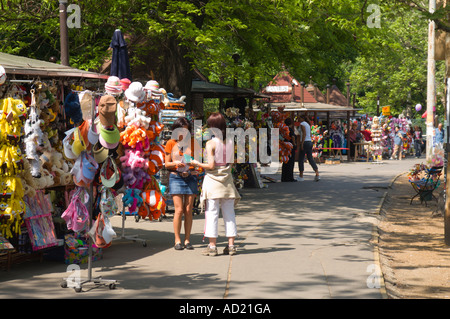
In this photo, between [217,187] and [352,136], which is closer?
[217,187]

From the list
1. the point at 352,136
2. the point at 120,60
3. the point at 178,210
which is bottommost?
the point at 178,210

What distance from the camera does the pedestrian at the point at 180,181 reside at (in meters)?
9.52

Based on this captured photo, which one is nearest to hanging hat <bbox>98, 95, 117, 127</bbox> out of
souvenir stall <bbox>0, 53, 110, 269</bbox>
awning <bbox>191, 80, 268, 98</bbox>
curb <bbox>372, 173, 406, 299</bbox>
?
souvenir stall <bbox>0, 53, 110, 269</bbox>

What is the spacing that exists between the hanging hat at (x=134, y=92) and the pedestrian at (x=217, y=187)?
1106mm

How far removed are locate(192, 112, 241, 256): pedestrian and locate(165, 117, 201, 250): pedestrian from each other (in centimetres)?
38

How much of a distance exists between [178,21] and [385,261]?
7.59 m

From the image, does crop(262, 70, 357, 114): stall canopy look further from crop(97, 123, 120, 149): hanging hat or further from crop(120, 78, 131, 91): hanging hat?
crop(97, 123, 120, 149): hanging hat

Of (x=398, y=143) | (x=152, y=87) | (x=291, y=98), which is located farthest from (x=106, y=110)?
(x=398, y=143)

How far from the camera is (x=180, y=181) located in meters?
9.55

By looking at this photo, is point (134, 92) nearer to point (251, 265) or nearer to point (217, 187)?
point (217, 187)

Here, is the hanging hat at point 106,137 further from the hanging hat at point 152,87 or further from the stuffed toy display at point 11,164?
the hanging hat at point 152,87

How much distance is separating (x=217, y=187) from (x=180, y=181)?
67 cm

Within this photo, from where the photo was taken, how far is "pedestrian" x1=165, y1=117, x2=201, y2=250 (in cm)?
952

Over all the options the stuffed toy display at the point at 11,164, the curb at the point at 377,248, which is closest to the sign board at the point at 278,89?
the curb at the point at 377,248
